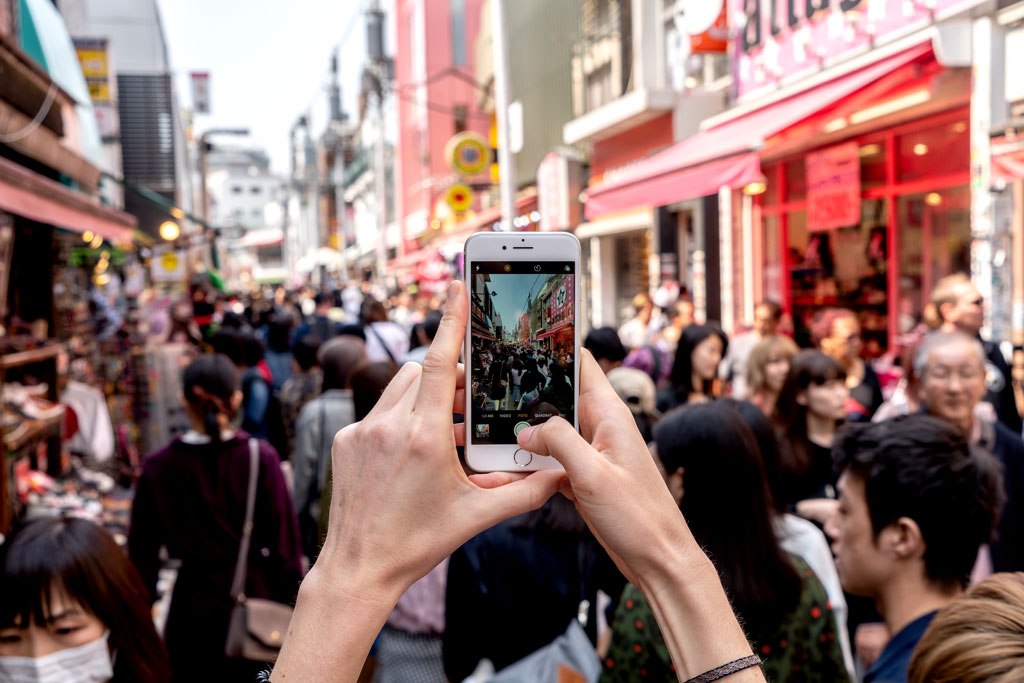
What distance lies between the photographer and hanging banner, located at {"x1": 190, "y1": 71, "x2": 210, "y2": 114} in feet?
121

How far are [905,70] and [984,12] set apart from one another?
72 cm

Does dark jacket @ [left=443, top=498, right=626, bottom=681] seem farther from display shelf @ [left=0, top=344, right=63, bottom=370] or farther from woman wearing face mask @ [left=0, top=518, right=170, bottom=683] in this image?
display shelf @ [left=0, top=344, right=63, bottom=370]

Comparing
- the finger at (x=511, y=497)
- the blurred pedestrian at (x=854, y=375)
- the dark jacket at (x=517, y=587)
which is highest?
the finger at (x=511, y=497)

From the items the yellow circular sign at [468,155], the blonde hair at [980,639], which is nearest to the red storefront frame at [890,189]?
the blonde hair at [980,639]

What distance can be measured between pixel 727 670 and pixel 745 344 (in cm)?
762

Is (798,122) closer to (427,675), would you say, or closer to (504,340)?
(427,675)

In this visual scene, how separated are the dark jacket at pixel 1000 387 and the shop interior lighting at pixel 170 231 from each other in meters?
11.0

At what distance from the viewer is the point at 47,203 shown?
463 centimetres

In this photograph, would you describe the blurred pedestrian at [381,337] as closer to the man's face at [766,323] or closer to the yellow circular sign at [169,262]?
the man's face at [766,323]

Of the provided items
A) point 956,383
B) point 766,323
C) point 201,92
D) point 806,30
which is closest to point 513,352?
point 956,383

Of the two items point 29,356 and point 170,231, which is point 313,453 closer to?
point 29,356

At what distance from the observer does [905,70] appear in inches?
297

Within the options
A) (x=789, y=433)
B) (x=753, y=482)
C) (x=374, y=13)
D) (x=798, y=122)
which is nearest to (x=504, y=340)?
(x=753, y=482)

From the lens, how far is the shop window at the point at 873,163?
976 centimetres
